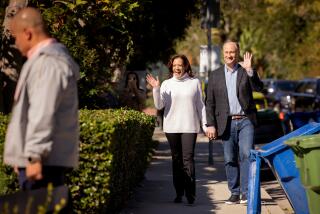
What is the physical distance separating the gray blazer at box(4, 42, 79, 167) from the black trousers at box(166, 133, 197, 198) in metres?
4.97

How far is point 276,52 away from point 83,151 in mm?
55845

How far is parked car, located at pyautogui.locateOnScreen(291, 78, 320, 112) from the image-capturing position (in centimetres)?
2739

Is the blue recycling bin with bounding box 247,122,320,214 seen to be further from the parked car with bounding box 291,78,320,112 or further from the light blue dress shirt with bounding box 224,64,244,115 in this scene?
the parked car with bounding box 291,78,320,112

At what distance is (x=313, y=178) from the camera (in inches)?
307

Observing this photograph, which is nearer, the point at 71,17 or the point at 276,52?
the point at 71,17

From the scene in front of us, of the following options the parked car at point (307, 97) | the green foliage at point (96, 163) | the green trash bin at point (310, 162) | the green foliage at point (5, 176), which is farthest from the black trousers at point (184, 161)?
the parked car at point (307, 97)

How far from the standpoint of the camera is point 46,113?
17.9 feet

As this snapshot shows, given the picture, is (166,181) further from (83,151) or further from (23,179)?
(23,179)

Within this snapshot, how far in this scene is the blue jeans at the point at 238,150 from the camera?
415 inches

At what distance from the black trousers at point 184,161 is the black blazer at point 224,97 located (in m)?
0.33

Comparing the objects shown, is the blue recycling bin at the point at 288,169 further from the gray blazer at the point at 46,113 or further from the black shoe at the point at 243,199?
the gray blazer at the point at 46,113

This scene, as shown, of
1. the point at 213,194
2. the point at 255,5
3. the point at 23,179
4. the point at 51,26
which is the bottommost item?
the point at 213,194

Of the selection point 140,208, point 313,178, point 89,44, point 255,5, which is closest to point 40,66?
point 313,178

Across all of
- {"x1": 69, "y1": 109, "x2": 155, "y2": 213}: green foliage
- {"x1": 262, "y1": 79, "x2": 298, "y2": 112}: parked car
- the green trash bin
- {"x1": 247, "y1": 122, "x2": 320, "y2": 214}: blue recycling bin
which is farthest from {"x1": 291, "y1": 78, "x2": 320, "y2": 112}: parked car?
{"x1": 69, "y1": 109, "x2": 155, "y2": 213}: green foliage
